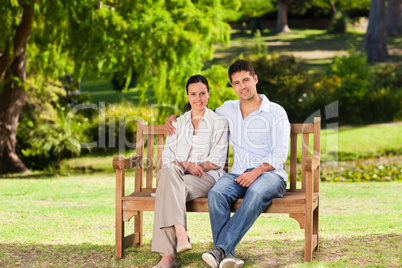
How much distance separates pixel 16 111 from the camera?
11430mm

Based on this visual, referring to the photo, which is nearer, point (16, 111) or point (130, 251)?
point (130, 251)

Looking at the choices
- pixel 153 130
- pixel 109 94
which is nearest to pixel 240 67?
pixel 153 130

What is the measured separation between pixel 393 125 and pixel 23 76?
399 inches

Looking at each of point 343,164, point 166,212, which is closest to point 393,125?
point 343,164

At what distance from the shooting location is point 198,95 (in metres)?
4.38

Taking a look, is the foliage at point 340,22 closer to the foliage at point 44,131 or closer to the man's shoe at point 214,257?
the foliage at point 44,131

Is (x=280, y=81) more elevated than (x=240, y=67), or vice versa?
(x=280, y=81)

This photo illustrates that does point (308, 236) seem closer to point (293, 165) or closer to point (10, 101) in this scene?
point (293, 165)

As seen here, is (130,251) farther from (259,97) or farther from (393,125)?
(393,125)

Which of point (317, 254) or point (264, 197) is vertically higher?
point (264, 197)

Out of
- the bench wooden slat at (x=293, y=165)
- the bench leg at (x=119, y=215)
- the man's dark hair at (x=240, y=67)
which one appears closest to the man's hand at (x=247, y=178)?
the bench wooden slat at (x=293, y=165)

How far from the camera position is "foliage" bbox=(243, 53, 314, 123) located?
17297mm

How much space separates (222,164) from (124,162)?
0.80 meters

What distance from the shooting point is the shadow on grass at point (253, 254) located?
412cm
